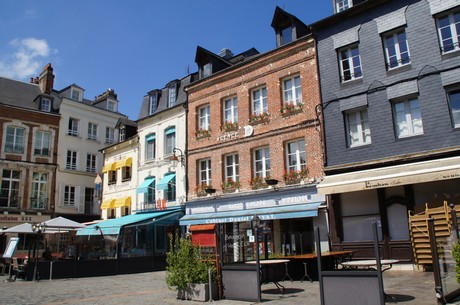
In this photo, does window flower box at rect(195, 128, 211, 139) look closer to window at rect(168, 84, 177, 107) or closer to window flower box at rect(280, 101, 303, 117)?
window at rect(168, 84, 177, 107)

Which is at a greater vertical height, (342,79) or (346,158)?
(342,79)

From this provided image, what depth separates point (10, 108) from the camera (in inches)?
1050

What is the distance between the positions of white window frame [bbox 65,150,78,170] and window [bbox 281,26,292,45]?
63.7 ft

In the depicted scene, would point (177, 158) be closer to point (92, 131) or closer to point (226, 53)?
point (226, 53)

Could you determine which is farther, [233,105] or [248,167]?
[233,105]

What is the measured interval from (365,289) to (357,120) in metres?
8.93

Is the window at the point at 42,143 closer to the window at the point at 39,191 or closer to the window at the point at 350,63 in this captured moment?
the window at the point at 39,191

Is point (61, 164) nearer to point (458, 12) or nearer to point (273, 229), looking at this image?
point (273, 229)

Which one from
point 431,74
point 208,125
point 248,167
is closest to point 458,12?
point 431,74

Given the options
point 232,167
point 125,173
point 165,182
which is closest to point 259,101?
point 232,167

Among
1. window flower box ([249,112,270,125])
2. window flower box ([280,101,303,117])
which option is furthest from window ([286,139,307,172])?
window flower box ([249,112,270,125])

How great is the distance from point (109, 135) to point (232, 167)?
1756 centimetres

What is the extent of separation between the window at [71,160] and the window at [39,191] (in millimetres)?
1833

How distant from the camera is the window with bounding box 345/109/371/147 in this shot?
14109mm
